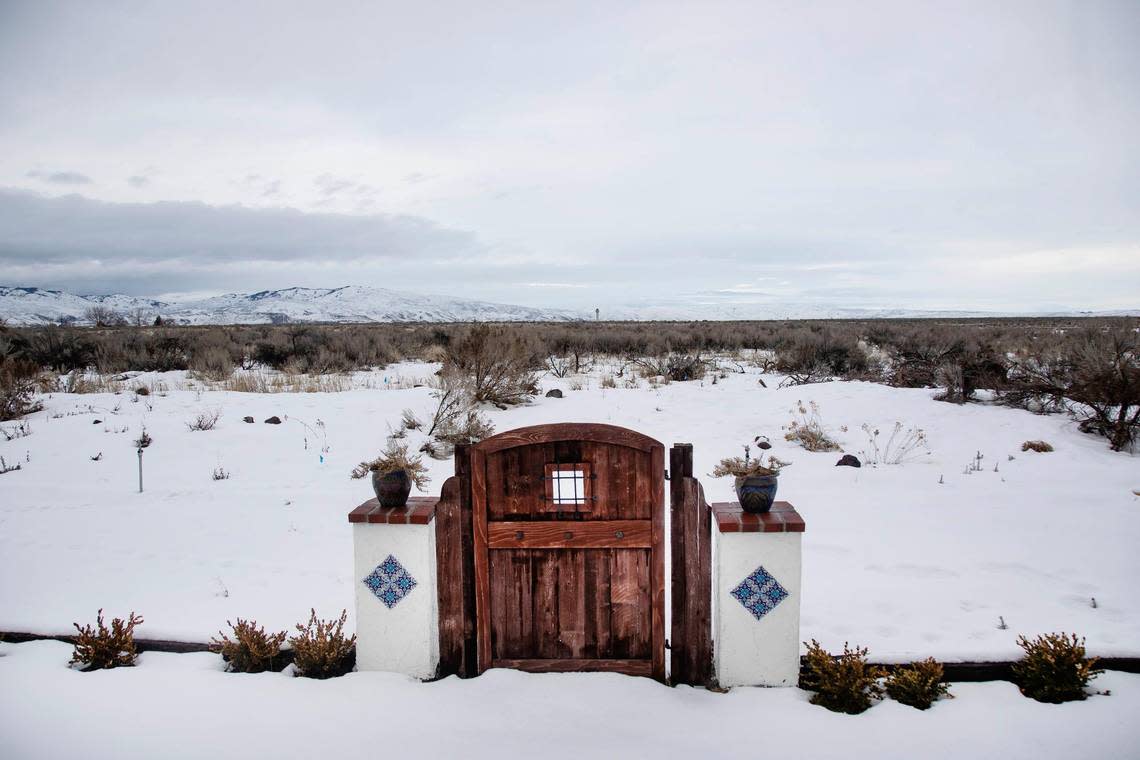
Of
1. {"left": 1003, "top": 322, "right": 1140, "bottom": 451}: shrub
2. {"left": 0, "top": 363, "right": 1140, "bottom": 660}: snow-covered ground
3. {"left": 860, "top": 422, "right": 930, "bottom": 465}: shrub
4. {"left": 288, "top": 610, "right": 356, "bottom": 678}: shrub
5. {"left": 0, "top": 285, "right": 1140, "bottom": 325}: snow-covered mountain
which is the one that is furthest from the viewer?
{"left": 0, "top": 285, "right": 1140, "bottom": 325}: snow-covered mountain

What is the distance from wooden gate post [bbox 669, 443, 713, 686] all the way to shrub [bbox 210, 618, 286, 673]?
7.88ft

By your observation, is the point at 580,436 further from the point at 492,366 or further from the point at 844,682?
the point at 492,366

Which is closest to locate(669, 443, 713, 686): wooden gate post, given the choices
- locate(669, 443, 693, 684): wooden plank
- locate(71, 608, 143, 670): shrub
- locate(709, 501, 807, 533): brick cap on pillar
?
locate(669, 443, 693, 684): wooden plank

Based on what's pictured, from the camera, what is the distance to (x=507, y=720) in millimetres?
3033

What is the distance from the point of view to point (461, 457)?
3.35 meters

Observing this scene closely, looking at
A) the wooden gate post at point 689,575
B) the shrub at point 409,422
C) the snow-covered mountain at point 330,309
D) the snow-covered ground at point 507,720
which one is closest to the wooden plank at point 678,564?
the wooden gate post at point 689,575

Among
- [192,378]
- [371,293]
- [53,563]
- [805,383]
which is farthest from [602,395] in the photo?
[371,293]

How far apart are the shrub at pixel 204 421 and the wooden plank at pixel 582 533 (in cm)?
863

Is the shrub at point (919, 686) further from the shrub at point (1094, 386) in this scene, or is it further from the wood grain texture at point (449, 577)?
the shrub at point (1094, 386)

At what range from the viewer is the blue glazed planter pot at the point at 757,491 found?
3.27 metres

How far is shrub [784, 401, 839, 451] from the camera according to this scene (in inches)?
365

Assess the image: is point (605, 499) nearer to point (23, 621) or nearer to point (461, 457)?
point (461, 457)

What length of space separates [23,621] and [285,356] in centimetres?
1746

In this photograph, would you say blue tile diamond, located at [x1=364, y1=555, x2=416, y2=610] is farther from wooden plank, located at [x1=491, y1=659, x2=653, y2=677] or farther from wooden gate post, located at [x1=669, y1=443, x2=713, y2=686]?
wooden gate post, located at [x1=669, y1=443, x2=713, y2=686]
